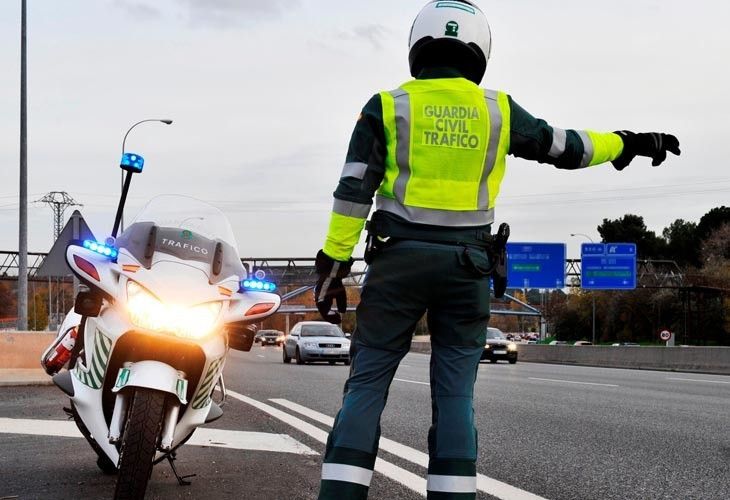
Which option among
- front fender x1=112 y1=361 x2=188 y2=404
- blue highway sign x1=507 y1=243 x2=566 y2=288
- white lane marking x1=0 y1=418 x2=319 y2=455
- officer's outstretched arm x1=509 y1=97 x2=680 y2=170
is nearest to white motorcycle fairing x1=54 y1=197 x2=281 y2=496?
front fender x1=112 y1=361 x2=188 y2=404

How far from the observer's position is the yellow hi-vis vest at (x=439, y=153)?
350 cm

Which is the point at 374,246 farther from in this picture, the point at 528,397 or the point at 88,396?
the point at 528,397

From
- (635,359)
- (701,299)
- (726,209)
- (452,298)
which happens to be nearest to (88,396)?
(452,298)

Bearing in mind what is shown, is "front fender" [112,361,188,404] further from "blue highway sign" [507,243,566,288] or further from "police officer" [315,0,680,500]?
"blue highway sign" [507,243,566,288]

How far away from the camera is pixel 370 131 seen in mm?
3504

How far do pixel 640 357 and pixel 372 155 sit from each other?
26.8m

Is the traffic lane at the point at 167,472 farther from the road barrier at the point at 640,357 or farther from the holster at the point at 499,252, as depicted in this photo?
the road barrier at the point at 640,357

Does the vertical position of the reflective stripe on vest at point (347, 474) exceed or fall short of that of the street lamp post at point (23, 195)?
it falls short

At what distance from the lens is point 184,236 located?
183 inches

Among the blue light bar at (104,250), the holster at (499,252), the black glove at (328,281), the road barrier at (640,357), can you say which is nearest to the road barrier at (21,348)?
the blue light bar at (104,250)

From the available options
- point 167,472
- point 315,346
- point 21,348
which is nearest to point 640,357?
point 315,346

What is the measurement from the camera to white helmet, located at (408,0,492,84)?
366 cm

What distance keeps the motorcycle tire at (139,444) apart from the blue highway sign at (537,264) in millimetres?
37578

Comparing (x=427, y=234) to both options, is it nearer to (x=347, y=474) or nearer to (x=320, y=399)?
(x=347, y=474)
